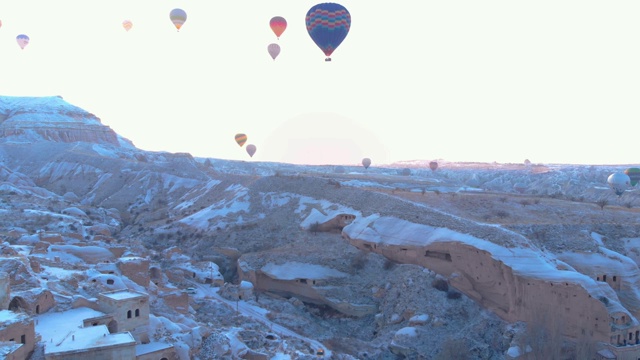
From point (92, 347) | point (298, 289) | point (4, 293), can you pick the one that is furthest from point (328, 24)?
point (92, 347)

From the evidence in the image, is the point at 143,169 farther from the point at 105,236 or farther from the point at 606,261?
the point at 606,261

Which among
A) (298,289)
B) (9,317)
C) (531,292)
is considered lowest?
(298,289)

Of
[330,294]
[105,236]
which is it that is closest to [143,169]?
[105,236]

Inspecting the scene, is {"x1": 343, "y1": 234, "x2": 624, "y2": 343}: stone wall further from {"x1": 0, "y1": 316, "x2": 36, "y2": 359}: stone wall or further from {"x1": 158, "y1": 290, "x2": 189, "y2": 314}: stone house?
{"x1": 0, "y1": 316, "x2": 36, "y2": 359}: stone wall

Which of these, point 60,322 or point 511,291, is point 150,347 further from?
point 511,291

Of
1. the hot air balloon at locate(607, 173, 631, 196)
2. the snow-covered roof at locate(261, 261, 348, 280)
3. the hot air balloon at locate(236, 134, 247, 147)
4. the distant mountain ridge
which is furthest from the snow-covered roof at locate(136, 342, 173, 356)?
the distant mountain ridge

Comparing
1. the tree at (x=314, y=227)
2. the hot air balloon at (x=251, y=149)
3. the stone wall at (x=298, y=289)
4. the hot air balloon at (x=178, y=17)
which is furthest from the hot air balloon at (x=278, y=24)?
the hot air balloon at (x=251, y=149)

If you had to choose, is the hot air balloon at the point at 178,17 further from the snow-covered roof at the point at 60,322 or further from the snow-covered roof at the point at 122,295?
the snow-covered roof at the point at 60,322
